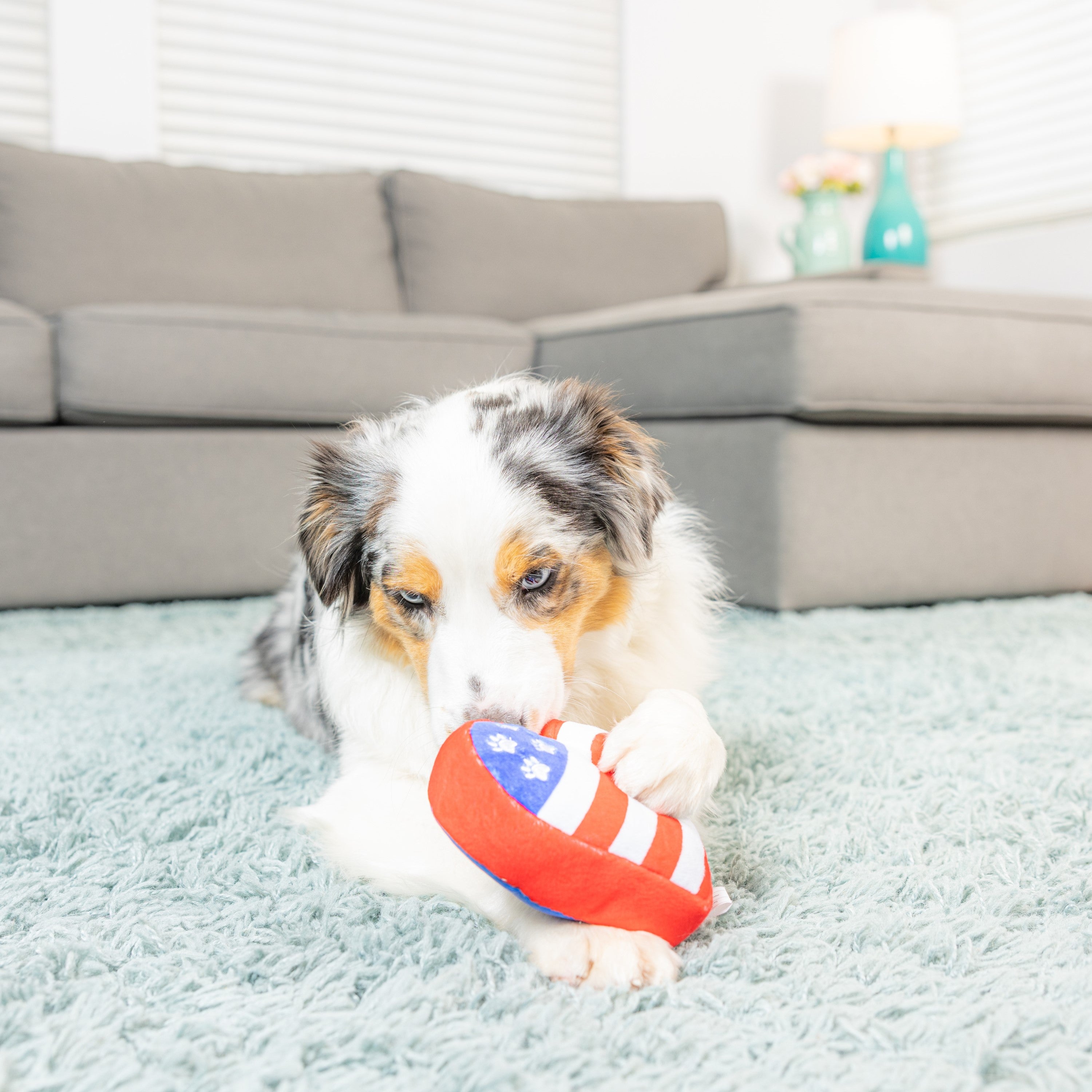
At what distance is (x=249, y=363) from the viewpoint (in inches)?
137

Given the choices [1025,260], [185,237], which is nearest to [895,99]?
[1025,260]

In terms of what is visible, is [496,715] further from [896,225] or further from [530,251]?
[896,225]

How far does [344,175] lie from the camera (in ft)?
16.4

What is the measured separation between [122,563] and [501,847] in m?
2.73

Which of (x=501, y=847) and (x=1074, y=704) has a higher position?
(x=501, y=847)

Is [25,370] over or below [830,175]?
below

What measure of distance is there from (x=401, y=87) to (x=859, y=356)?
4.32 m

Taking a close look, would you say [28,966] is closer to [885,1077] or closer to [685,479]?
[885,1077]

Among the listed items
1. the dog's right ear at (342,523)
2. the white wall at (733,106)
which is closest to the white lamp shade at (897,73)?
the white wall at (733,106)

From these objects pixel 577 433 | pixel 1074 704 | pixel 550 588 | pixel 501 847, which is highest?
pixel 577 433

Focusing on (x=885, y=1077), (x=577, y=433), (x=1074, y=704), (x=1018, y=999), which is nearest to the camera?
(x=885, y=1077)

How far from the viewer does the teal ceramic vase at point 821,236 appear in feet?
19.2

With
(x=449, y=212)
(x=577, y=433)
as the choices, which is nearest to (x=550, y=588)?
(x=577, y=433)

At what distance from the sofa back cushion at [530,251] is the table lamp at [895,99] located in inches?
41.9
